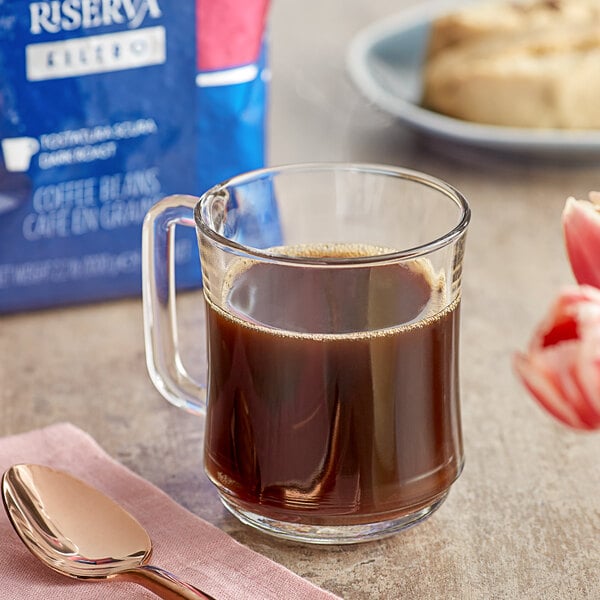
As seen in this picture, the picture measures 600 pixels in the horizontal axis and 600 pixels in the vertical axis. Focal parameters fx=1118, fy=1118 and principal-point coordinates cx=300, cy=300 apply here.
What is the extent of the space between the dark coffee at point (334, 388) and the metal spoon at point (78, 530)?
0.22ft

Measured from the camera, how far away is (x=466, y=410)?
79 cm

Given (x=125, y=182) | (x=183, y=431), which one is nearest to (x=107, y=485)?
(x=183, y=431)

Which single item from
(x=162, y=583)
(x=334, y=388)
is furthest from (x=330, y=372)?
(x=162, y=583)

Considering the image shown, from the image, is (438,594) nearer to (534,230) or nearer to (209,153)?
(209,153)

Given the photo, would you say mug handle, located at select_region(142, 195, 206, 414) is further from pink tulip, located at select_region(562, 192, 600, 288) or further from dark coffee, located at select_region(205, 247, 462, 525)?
pink tulip, located at select_region(562, 192, 600, 288)

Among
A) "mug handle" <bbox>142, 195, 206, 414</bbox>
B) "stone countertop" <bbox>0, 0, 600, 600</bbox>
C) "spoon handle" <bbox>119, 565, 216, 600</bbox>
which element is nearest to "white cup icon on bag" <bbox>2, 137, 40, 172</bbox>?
"stone countertop" <bbox>0, 0, 600, 600</bbox>

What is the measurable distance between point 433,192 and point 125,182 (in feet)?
1.13

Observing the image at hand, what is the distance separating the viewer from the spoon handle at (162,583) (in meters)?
0.54

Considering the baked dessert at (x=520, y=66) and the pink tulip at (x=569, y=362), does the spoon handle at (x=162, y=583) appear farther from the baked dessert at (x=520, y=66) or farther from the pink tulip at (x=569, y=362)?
the baked dessert at (x=520, y=66)

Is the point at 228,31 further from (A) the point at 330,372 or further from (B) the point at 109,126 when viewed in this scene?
(A) the point at 330,372

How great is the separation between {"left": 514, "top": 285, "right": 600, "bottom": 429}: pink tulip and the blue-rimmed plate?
0.76m

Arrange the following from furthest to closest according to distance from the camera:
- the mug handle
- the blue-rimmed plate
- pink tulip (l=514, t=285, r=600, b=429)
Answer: the blue-rimmed plate
the mug handle
pink tulip (l=514, t=285, r=600, b=429)

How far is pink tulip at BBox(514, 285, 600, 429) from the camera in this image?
0.35m

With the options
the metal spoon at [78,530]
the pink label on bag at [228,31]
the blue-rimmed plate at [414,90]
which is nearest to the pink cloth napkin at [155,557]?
the metal spoon at [78,530]
